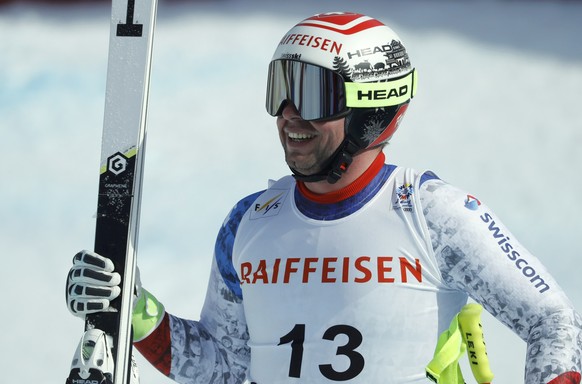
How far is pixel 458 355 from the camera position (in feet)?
14.8

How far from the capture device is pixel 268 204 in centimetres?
508

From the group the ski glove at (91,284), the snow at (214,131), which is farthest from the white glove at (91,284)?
the snow at (214,131)

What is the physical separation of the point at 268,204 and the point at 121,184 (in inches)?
21.2

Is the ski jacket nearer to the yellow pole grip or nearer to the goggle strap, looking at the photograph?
the yellow pole grip

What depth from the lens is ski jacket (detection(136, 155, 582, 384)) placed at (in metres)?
4.57

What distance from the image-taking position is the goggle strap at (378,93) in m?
4.81

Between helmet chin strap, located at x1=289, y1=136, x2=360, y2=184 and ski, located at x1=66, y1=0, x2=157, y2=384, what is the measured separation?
63cm

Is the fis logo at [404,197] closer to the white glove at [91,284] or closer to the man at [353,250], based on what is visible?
the man at [353,250]

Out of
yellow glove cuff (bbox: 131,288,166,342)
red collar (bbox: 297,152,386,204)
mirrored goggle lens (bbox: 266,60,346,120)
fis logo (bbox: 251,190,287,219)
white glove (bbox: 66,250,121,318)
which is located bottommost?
yellow glove cuff (bbox: 131,288,166,342)

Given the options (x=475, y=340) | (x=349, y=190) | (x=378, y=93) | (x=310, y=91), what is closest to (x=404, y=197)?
(x=349, y=190)

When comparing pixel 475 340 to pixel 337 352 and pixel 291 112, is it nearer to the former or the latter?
pixel 337 352

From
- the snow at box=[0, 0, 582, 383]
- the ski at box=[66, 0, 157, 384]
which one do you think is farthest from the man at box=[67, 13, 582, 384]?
the snow at box=[0, 0, 582, 383]

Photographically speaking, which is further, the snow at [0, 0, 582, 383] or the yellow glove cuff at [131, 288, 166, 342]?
the snow at [0, 0, 582, 383]

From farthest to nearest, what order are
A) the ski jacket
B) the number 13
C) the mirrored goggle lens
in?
1. the mirrored goggle lens
2. the number 13
3. the ski jacket
